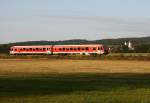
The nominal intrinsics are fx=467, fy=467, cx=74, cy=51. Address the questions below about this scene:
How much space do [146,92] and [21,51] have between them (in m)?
82.2

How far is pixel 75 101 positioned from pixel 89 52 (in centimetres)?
7601

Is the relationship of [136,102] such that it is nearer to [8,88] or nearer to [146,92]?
[146,92]

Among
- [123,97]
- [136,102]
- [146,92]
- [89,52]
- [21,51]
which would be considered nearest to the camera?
[136,102]

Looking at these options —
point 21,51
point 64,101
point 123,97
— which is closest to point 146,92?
point 123,97

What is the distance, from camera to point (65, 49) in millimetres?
95000

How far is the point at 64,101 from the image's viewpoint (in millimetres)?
17078

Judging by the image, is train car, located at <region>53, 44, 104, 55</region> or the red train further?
the red train

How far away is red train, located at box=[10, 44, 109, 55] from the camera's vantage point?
92.6m

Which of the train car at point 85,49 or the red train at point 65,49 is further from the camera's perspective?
the red train at point 65,49

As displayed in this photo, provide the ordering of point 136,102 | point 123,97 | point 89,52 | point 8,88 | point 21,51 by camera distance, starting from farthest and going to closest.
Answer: point 21,51
point 89,52
point 8,88
point 123,97
point 136,102

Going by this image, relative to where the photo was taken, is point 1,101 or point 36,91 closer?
point 1,101

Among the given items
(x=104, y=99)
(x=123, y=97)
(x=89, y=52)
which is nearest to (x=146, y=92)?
(x=123, y=97)

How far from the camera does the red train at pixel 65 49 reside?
92.6m

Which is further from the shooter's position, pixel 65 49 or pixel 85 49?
pixel 65 49
